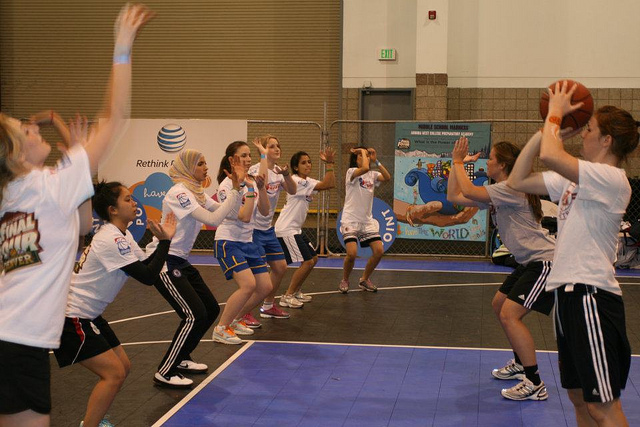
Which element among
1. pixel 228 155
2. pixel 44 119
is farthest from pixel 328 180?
pixel 44 119

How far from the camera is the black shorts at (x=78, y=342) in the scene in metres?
4.80

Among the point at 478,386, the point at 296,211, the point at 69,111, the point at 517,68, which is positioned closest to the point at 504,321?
the point at 478,386

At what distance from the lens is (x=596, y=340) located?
3.89 metres

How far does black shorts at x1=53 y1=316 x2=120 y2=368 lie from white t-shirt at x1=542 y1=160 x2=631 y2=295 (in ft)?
9.20

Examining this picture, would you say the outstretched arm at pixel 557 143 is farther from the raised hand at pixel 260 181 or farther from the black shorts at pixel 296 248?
the black shorts at pixel 296 248

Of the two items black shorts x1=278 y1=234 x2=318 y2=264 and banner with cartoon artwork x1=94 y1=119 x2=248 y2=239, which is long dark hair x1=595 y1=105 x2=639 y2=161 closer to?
black shorts x1=278 y1=234 x2=318 y2=264

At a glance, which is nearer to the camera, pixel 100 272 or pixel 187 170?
pixel 100 272

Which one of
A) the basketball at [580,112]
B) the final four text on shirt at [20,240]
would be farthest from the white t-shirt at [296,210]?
the final four text on shirt at [20,240]

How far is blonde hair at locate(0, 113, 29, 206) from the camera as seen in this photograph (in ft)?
10.5

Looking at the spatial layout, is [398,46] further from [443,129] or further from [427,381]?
[427,381]

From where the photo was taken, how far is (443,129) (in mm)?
14062

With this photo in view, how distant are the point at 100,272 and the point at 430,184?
9704 mm

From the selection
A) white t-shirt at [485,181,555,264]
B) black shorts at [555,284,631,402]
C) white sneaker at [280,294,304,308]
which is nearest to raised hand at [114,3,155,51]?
black shorts at [555,284,631,402]

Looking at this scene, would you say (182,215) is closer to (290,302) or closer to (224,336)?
(224,336)
